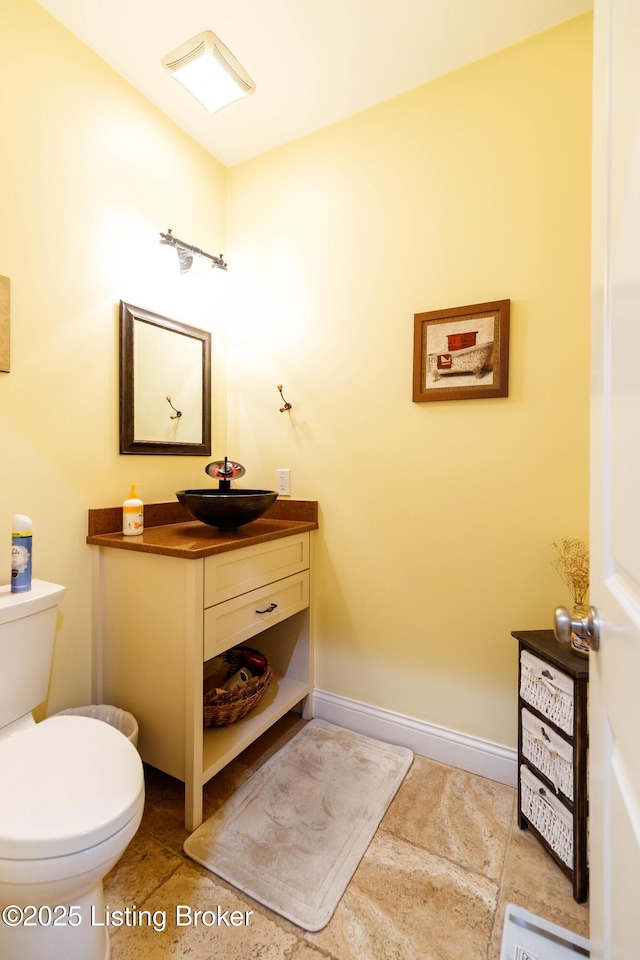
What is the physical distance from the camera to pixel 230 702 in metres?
1.56

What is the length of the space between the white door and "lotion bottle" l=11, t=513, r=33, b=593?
1447 millimetres

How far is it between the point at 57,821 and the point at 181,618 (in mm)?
574

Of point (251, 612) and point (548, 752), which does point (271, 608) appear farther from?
point (548, 752)

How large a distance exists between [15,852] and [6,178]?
5.77 feet

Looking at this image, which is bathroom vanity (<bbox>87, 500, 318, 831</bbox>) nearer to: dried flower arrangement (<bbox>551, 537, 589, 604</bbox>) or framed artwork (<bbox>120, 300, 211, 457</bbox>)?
framed artwork (<bbox>120, 300, 211, 457</bbox>)

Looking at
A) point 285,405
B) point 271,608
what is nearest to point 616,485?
point 271,608

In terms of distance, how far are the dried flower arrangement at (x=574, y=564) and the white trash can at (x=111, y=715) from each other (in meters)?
1.51

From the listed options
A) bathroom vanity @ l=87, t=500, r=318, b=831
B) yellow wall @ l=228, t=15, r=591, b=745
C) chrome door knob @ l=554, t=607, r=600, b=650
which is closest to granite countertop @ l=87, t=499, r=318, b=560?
bathroom vanity @ l=87, t=500, r=318, b=831

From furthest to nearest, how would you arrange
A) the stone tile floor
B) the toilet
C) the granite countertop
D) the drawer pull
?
the drawer pull
the granite countertop
the stone tile floor
the toilet

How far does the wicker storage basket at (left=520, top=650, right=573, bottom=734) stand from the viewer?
1.16m

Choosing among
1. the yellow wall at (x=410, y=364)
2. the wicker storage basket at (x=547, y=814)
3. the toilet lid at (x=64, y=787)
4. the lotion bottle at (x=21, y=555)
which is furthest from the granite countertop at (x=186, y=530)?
the wicker storage basket at (x=547, y=814)

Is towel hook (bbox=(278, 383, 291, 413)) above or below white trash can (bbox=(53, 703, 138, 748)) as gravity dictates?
above

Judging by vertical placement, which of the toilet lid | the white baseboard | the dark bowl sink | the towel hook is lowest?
the white baseboard

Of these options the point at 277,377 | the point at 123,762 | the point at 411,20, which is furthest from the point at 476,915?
the point at 411,20
